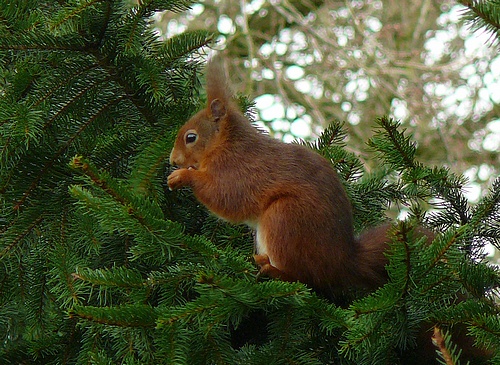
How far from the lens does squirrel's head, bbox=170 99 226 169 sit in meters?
1.74

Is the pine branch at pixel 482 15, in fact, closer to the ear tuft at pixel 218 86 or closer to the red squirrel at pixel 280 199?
the red squirrel at pixel 280 199

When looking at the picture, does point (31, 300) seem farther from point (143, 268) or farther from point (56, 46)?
point (56, 46)

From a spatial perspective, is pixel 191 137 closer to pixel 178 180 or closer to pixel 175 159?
pixel 175 159

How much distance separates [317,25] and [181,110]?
11.3 ft

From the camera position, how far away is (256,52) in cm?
448

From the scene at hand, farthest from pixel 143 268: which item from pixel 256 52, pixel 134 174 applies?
pixel 256 52

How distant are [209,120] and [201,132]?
0.15 ft

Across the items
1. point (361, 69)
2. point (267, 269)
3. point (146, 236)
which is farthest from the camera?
point (361, 69)

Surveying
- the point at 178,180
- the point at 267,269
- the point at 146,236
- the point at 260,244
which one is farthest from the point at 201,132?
the point at 146,236

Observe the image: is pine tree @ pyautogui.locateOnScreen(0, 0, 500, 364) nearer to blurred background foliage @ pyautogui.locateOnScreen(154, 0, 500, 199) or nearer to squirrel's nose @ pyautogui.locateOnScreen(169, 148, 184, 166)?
squirrel's nose @ pyautogui.locateOnScreen(169, 148, 184, 166)

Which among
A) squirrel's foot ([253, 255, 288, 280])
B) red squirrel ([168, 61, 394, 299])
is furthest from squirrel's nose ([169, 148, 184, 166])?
squirrel's foot ([253, 255, 288, 280])

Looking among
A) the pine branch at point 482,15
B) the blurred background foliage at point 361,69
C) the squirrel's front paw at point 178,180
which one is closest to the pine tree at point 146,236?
the squirrel's front paw at point 178,180

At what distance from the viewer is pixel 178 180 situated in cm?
152

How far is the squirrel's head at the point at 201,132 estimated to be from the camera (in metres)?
1.74
